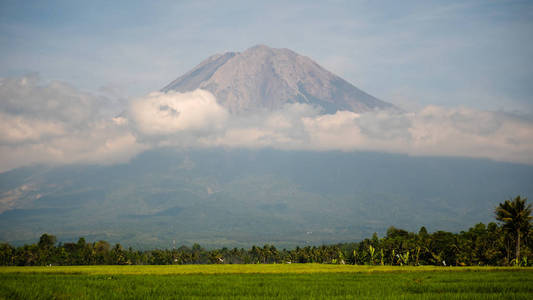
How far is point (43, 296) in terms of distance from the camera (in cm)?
2131

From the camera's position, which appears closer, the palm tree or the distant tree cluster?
the palm tree

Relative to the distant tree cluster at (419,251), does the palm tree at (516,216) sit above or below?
above

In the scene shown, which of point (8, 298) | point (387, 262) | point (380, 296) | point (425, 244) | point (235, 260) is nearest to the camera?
point (8, 298)

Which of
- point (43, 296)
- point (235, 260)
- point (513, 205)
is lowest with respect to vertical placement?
point (235, 260)

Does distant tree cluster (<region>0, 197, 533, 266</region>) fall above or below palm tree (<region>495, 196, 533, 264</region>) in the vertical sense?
below

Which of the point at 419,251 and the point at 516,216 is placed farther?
the point at 419,251

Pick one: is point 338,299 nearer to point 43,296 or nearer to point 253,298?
point 253,298

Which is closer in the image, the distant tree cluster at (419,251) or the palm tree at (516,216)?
the palm tree at (516,216)

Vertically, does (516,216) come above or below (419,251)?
above

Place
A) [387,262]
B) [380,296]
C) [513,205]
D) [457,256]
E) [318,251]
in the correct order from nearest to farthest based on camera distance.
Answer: [380,296]
[513,205]
[457,256]
[387,262]
[318,251]

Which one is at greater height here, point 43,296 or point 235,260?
point 43,296

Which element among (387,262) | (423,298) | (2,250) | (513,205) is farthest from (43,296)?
(2,250)

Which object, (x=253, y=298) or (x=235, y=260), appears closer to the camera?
(x=253, y=298)

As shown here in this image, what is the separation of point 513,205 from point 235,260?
5307 inches
